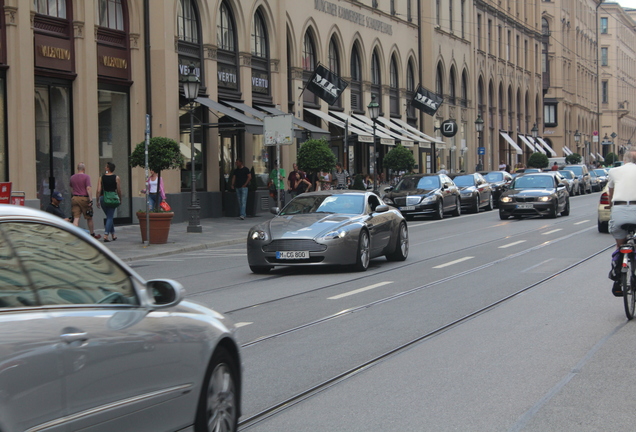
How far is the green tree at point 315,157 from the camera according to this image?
3125 centimetres

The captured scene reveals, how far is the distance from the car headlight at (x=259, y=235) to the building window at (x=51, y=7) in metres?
11.6

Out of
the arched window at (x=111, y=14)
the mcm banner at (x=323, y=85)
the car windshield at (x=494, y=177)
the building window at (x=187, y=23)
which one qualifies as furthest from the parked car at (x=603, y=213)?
the car windshield at (x=494, y=177)

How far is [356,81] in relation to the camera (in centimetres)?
4403

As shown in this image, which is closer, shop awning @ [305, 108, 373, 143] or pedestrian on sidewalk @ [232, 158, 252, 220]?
pedestrian on sidewalk @ [232, 158, 252, 220]

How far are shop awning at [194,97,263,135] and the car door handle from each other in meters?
25.4

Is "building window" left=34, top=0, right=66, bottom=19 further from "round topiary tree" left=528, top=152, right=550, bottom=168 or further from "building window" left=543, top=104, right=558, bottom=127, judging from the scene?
"building window" left=543, top=104, right=558, bottom=127

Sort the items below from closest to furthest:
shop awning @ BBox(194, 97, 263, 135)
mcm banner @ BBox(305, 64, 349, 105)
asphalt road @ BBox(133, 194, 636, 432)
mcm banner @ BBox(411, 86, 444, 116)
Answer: asphalt road @ BBox(133, 194, 636, 432)
shop awning @ BBox(194, 97, 263, 135)
mcm banner @ BBox(305, 64, 349, 105)
mcm banner @ BBox(411, 86, 444, 116)

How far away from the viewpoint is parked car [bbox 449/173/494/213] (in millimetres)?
36125

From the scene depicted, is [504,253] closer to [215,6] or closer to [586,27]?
[215,6]

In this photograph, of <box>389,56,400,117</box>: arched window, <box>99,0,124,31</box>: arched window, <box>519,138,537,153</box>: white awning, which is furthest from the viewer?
<box>519,138,537,153</box>: white awning

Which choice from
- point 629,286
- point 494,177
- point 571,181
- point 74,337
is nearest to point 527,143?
point 571,181

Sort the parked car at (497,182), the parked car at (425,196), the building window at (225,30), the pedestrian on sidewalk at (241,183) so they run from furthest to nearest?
1. the parked car at (497,182)
2. the building window at (225,30)
3. the parked car at (425,196)
4. the pedestrian on sidewalk at (241,183)

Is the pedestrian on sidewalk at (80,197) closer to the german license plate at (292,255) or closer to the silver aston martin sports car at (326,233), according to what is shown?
the silver aston martin sports car at (326,233)

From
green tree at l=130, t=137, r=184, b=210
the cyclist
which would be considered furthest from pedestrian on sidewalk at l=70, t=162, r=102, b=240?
the cyclist
